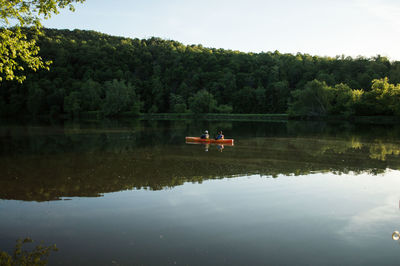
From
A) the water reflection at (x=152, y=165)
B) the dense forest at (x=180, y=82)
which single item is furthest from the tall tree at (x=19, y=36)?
the dense forest at (x=180, y=82)

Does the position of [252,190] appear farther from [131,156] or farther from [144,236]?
[131,156]

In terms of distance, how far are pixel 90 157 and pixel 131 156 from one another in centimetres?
212

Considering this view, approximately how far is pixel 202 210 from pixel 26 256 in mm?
4491

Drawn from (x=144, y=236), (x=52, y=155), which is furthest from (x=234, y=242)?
(x=52, y=155)

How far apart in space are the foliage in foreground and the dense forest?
68971 mm

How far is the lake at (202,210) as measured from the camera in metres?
6.80

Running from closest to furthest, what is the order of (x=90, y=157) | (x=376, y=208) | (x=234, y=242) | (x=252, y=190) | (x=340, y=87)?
(x=234, y=242), (x=376, y=208), (x=252, y=190), (x=90, y=157), (x=340, y=87)

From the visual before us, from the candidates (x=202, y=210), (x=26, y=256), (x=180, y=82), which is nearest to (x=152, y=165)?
(x=202, y=210)

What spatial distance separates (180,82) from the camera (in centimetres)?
12562

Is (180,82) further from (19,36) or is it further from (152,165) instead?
(19,36)

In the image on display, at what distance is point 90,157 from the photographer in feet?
59.6

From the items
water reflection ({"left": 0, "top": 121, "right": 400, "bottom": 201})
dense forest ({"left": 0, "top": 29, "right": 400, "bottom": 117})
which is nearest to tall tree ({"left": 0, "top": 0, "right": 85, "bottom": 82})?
water reflection ({"left": 0, "top": 121, "right": 400, "bottom": 201})

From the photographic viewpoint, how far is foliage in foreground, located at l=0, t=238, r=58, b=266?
6.22 meters

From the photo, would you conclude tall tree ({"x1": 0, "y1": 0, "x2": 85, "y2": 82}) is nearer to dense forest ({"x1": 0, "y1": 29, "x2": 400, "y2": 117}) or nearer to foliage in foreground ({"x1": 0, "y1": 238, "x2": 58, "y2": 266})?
foliage in foreground ({"x1": 0, "y1": 238, "x2": 58, "y2": 266})
